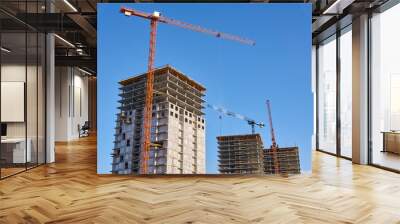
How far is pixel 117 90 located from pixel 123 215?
10.2 feet

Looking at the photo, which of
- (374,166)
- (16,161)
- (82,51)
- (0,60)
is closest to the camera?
(0,60)

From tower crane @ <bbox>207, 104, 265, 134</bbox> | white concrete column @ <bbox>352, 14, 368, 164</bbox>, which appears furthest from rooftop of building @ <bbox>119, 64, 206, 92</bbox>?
white concrete column @ <bbox>352, 14, 368, 164</bbox>

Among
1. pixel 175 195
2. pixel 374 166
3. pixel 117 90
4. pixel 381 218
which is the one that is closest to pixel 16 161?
pixel 117 90

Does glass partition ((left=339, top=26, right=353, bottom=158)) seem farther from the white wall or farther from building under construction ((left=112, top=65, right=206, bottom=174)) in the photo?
the white wall

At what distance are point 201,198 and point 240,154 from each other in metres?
1.81

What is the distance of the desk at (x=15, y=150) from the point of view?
7.09 meters

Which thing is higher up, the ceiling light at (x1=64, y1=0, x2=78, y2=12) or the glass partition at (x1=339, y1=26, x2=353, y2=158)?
the ceiling light at (x1=64, y1=0, x2=78, y2=12)

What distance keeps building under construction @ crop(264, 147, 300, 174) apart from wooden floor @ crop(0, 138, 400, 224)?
18 centimetres

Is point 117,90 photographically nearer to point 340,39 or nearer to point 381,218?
point 381,218

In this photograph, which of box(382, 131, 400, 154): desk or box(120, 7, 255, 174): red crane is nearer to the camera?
box(120, 7, 255, 174): red crane

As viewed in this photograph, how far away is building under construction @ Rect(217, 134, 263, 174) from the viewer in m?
6.81

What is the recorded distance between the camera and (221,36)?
703 centimetres

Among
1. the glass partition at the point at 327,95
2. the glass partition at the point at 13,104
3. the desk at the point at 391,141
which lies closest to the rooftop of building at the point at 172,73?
the glass partition at the point at 13,104

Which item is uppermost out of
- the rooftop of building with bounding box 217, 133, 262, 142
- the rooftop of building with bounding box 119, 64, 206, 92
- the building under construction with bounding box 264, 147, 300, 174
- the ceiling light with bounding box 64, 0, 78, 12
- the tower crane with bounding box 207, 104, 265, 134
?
the ceiling light with bounding box 64, 0, 78, 12
